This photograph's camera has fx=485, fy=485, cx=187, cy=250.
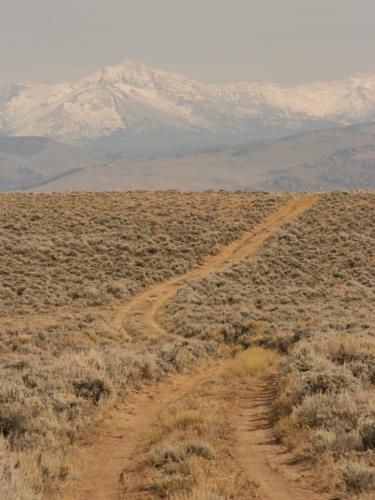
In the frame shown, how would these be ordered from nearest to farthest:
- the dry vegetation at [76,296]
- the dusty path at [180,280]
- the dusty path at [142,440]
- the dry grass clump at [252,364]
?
1. the dusty path at [142,440]
2. the dry vegetation at [76,296]
3. the dry grass clump at [252,364]
4. the dusty path at [180,280]

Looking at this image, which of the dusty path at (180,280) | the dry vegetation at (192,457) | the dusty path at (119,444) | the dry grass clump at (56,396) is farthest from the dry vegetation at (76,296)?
the dry vegetation at (192,457)

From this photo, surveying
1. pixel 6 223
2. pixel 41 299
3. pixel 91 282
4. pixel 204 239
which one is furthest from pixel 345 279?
pixel 6 223

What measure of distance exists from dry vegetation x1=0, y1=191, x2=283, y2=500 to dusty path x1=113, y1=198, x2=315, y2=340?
894 millimetres

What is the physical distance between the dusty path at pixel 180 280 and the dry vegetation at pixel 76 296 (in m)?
0.89

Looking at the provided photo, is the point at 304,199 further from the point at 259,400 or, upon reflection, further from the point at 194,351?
the point at 259,400

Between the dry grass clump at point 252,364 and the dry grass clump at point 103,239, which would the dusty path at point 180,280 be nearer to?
the dry grass clump at point 103,239

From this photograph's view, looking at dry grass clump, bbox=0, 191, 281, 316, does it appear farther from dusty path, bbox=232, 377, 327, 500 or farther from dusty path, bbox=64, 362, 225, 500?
dusty path, bbox=232, 377, 327, 500

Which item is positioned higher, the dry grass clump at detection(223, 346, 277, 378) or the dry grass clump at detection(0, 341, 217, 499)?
the dry grass clump at detection(0, 341, 217, 499)

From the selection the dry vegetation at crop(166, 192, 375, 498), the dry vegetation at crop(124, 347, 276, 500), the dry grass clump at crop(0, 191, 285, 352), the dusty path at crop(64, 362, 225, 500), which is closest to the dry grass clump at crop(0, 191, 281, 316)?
the dry grass clump at crop(0, 191, 285, 352)

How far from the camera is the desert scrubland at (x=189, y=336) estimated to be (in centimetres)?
836

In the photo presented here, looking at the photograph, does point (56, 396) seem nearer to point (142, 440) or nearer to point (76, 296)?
point (142, 440)

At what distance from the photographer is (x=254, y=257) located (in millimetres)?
36156

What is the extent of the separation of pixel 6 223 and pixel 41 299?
17455 millimetres

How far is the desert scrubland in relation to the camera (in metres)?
8.36
